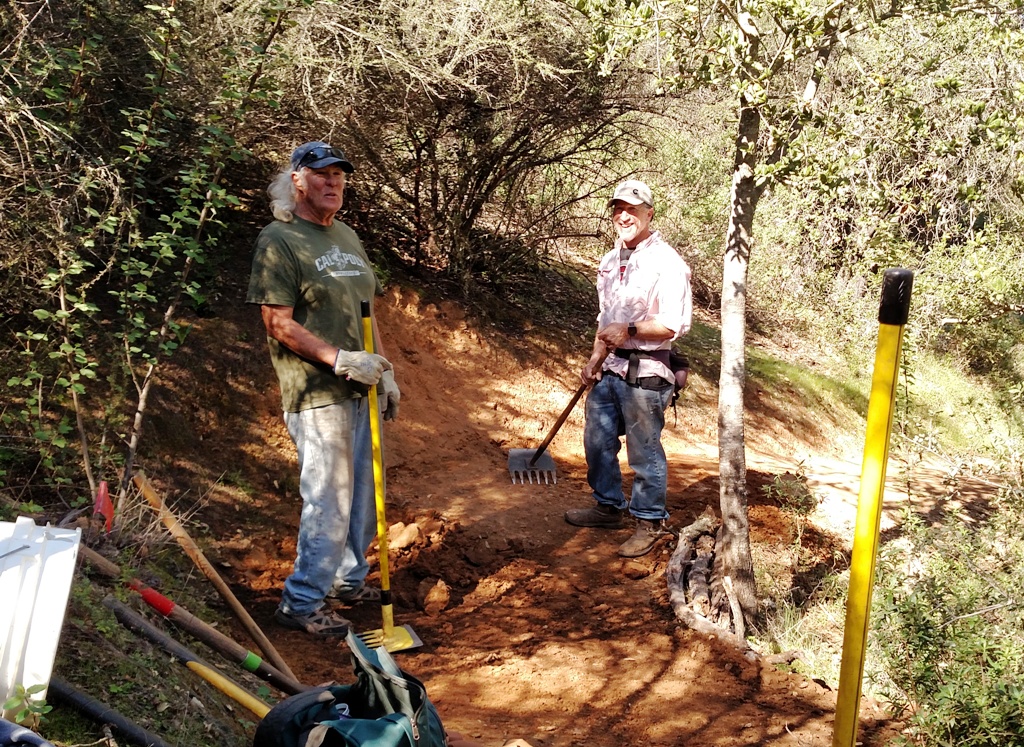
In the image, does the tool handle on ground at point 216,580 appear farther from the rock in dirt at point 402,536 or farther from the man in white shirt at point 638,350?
the man in white shirt at point 638,350

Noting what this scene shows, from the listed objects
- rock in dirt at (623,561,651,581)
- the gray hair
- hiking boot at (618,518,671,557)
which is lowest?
rock in dirt at (623,561,651,581)

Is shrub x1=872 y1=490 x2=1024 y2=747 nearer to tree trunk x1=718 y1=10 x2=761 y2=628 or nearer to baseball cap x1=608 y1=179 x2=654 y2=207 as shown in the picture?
tree trunk x1=718 y1=10 x2=761 y2=628

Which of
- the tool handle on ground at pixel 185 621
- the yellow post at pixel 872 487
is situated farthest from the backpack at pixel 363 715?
the yellow post at pixel 872 487

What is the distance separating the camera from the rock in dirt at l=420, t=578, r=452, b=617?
522 cm

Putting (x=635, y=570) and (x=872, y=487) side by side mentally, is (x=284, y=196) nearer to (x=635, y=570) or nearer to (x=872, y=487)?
(x=635, y=570)

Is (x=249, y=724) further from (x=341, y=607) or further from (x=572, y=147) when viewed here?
(x=572, y=147)

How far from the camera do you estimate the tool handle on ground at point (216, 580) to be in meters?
4.11

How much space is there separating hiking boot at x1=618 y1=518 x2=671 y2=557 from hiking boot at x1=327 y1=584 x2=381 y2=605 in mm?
1625

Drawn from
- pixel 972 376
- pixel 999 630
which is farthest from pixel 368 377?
pixel 972 376

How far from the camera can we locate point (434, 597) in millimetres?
5270

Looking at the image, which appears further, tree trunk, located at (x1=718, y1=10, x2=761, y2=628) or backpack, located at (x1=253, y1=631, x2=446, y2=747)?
tree trunk, located at (x1=718, y1=10, x2=761, y2=628)

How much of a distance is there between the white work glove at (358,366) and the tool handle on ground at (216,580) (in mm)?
1039

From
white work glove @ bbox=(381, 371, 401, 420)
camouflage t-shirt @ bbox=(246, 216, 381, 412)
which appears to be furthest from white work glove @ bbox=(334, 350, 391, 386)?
white work glove @ bbox=(381, 371, 401, 420)

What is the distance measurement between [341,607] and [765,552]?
3028 millimetres
